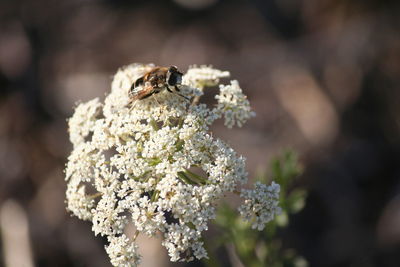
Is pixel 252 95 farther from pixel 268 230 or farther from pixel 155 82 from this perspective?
pixel 155 82

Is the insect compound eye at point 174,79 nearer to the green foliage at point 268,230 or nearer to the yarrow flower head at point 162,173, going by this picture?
the yarrow flower head at point 162,173

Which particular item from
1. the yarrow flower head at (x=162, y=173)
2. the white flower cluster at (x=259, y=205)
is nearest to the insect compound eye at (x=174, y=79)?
the yarrow flower head at (x=162, y=173)

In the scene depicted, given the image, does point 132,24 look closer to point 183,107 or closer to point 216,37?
point 216,37

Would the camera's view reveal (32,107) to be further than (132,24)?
No

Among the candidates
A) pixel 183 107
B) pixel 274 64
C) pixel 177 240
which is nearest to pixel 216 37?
pixel 274 64

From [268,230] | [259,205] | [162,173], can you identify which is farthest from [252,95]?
[162,173]

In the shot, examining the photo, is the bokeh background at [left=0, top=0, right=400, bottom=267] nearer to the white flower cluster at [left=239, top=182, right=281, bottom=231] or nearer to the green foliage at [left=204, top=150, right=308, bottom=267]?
the green foliage at [left=204, top=150, right=308, bottom=267]
